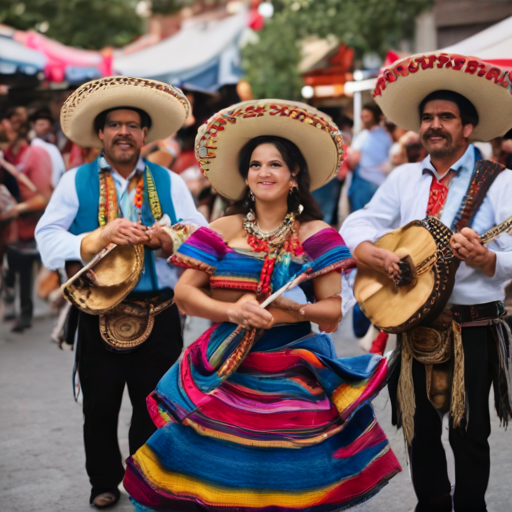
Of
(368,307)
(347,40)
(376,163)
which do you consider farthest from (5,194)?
(347,40)

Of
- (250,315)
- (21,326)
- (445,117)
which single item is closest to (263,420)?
(250,315)

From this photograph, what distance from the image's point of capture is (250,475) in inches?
135

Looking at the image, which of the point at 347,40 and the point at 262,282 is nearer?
the point at 262,282

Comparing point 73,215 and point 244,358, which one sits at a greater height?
point 73,215

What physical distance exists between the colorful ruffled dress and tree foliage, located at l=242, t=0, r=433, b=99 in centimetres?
1486

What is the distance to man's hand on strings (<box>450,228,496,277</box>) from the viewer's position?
3559mm

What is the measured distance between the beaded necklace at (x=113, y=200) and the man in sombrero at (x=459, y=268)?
40.5 inches

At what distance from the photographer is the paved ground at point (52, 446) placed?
4543 mm

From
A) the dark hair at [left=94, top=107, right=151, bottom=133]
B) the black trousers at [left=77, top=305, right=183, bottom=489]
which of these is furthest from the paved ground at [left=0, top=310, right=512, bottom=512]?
the dark hair at [left=94, top=107, right=151, bottom=133]

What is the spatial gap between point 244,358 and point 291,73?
16.7 meters

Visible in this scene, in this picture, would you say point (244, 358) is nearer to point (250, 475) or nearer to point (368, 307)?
Answer: point (250, 475)

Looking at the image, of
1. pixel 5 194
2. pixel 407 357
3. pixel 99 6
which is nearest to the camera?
pixel 407 357

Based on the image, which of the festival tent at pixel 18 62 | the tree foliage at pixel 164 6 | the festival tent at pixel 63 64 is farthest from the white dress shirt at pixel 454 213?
the tree foliage at pixel 164 6

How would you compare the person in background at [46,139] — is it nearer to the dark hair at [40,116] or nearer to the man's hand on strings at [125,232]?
the dark hair at [40,116]
